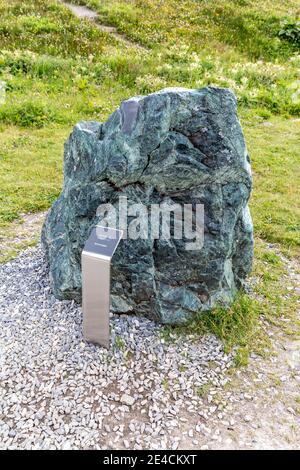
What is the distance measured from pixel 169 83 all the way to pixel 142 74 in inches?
34.2

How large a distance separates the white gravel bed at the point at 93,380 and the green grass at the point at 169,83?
51 cm

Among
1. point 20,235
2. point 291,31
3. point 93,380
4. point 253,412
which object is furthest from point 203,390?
point 291,31

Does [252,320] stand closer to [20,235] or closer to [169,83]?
[20,235]

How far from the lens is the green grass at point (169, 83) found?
24.0ft

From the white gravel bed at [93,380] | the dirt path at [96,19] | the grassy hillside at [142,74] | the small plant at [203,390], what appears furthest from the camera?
the dirt path at [96,19]

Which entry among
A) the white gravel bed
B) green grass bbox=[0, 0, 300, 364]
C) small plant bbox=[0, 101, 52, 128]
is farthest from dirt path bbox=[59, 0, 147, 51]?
the white gravel bed

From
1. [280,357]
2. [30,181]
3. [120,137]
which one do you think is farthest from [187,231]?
[30,181]

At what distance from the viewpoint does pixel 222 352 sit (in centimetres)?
532

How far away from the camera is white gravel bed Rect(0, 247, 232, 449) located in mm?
4465

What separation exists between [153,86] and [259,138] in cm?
342

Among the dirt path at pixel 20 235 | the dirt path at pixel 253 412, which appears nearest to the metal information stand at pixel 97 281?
the dirt path at pixel 253 412

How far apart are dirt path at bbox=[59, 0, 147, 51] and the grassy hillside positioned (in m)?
0.25

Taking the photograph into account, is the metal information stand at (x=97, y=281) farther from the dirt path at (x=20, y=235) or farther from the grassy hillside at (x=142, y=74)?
the grassy hillside at (x=142, y=74)
